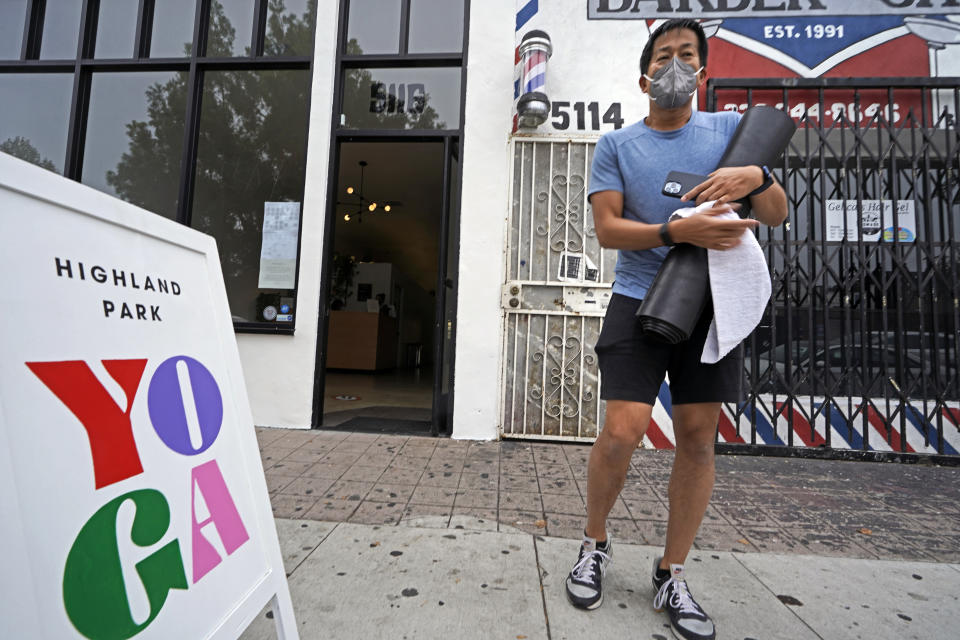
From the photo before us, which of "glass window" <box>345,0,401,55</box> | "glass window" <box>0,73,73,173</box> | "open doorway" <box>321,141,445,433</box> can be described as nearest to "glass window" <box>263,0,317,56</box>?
"glass window" <box>345,0,401,55</box>

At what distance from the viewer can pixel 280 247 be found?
178 inches

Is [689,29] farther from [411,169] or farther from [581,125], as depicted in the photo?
[411,169]

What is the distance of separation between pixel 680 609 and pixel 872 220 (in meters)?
4.17

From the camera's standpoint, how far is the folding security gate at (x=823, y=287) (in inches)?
152

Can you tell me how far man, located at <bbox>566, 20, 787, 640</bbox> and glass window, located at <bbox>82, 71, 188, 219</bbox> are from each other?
5.05 metres

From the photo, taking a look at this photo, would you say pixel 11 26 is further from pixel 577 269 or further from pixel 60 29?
pixel 577 269

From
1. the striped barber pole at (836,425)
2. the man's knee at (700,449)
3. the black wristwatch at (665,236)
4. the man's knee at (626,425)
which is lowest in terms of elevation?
the striped barber pole at (836,425)

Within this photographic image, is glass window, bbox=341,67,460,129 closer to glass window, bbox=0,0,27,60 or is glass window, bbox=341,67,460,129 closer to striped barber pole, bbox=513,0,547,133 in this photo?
striped barber pole, bbox=513,0,547,133

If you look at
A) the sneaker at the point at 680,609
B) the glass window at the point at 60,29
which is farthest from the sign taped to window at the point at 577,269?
the glass window at the point at 60,29

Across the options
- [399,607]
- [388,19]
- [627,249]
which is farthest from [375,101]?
[399,607]

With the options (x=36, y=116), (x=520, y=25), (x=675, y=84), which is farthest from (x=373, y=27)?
(x=675, y=84)

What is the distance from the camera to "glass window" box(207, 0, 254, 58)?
15.5 feet

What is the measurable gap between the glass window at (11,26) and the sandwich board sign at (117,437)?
6.28m

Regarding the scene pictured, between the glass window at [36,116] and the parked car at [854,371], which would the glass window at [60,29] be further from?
the parked car at [854,371]
